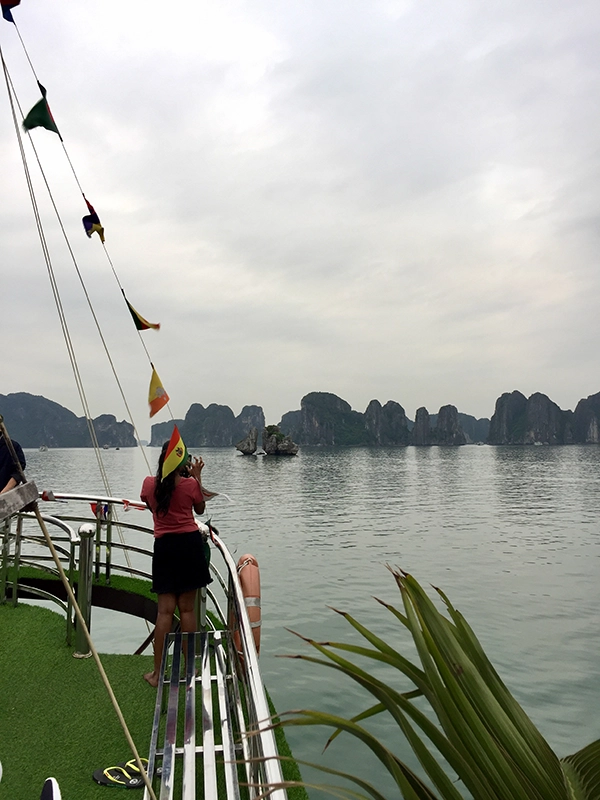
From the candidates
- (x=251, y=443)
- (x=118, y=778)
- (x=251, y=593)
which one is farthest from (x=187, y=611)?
(x=251, y=443)

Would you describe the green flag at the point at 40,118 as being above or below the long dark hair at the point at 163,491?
above

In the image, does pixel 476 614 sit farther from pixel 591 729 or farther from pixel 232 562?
pixel 232 562

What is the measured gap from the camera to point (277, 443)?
5487 inches

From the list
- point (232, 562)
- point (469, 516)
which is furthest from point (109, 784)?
point (469, 516)

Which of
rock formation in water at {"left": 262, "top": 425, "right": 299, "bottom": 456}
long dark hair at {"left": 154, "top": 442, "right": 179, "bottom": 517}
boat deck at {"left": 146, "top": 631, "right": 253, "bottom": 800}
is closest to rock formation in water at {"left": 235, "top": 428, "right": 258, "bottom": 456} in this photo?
rock formation in water at {"left": 262, "top": 425, "right": 299, "bottom": 456}

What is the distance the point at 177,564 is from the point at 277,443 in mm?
135514

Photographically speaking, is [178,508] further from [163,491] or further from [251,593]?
[251,593]

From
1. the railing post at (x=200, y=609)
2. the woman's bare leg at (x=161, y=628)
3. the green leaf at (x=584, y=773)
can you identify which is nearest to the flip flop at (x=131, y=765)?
the woman's bare leg at (x=161, y=628)

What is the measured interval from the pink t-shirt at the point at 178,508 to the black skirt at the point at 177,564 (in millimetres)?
48

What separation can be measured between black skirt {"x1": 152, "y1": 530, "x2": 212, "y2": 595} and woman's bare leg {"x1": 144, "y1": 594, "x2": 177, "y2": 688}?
8 cm

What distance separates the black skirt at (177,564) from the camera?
426cm

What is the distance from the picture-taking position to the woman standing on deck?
13.9ft

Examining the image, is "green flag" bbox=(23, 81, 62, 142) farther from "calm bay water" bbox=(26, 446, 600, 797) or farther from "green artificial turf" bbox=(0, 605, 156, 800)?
"calm bay water" bbox=(26, 446, 600, 797)

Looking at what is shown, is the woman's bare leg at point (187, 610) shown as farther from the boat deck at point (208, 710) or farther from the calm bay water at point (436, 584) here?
the calm bay water at point (436, 584)
